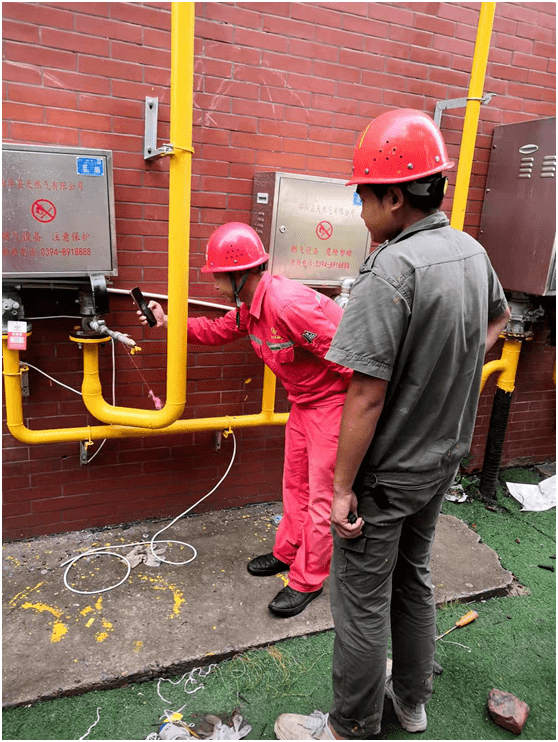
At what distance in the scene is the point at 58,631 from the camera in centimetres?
232

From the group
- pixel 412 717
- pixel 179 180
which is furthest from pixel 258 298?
pixel 412 717

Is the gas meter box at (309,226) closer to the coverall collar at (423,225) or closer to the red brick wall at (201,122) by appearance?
the red brick wall at (201,122)

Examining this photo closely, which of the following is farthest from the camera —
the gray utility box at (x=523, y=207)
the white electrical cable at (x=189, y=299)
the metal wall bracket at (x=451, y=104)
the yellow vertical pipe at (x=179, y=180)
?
the gray utility box at (x=523, y=207)

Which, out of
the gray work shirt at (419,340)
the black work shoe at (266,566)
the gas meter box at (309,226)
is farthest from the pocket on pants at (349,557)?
the gas meter box at (309,226)

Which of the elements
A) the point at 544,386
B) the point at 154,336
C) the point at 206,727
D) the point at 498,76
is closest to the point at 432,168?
the point at 154,336

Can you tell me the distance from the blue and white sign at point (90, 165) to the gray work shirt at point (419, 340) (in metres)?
1.51

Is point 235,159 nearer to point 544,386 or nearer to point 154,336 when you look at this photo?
point 154,336

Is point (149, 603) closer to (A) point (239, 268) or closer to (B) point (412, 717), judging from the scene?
(B) point (412, 717)

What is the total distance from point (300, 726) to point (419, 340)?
148 cm

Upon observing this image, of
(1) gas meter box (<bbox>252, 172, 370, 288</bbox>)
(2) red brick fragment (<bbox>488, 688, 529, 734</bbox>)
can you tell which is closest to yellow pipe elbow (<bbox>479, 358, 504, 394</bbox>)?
(1) gas meter box (<bbox>252, 172, 370, 288</bbox>)

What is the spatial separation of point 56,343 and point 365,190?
6.15 feet

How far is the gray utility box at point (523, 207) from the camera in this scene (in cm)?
319

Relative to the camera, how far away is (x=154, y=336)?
9.70ft

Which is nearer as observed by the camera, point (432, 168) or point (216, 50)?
point (432, 168)
